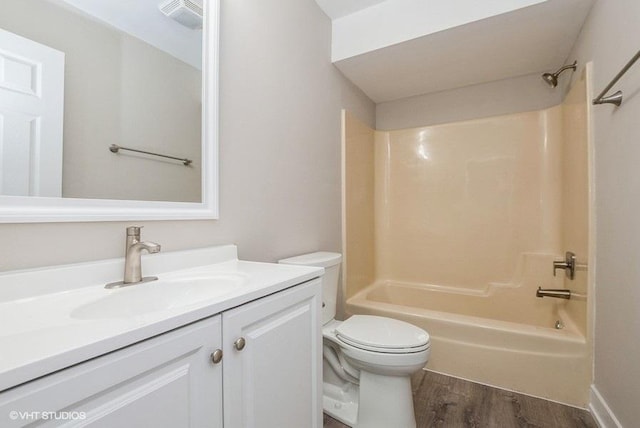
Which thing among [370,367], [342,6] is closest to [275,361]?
[370,367]

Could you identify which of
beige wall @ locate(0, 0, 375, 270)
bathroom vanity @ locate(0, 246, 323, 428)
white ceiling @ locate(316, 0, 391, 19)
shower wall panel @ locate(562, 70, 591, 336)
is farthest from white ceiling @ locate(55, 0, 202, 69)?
shower wall panel @ locate(562, 70, 591, 336)

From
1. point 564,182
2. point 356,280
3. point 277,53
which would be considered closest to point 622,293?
point 564,182

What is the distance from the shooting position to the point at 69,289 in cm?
78

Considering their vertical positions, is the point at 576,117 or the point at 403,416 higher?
the point at 576,117

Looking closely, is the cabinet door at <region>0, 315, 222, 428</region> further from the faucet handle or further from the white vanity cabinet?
the faucet handle

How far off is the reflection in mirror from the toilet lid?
37.1 inches

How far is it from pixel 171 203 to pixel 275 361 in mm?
671

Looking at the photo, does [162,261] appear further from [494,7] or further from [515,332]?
[494,7]

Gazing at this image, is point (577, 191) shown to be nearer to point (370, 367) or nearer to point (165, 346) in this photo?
point (370, 367)

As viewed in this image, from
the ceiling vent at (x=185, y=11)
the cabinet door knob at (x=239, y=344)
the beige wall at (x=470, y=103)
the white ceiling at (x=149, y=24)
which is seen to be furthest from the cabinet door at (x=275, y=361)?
the beige wall at (x=470, y=103)

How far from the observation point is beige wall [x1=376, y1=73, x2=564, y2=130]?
7.59 ft

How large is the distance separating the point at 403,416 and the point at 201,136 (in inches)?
59.0

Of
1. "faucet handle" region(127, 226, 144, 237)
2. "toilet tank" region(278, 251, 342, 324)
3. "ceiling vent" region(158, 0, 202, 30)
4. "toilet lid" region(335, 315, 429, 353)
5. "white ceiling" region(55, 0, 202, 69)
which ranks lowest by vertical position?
"toilet lid" region(335, 315, 429, 353)

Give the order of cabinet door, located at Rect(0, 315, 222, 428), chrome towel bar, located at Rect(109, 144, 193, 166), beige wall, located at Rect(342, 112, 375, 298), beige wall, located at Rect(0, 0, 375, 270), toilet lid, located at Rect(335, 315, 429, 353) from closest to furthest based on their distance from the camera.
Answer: cabinet door, located at Rect(0, 315, 222, 428)
beige wall, located at Rect(0, 0, 375, 270)
chrome towel bar, located at Rect(109, 144, 193, 166)
toilet lid, located at Rect(335, 315, 429, 353)
beige wall, located at Rect(342, 112, 375, 298)
